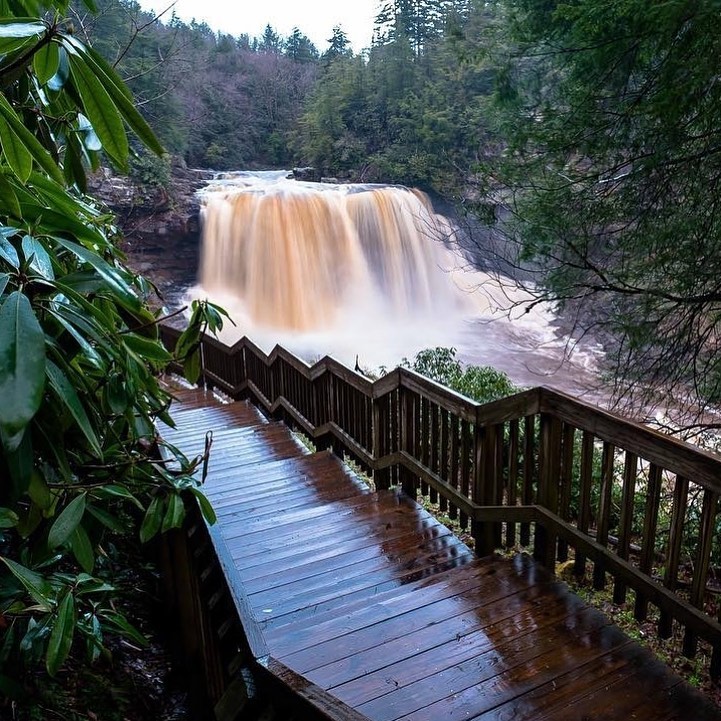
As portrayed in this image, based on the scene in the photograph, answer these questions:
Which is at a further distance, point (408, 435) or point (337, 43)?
point (337, 43)

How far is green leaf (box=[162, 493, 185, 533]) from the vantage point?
1879mm

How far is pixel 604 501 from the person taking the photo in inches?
93.2

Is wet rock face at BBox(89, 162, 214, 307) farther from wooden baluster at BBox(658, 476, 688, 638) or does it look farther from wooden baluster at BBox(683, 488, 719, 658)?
wooden baluster at BBox(683, 488, 719, 658)

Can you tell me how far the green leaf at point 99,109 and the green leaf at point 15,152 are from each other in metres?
0.14

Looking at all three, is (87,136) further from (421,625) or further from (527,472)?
(527,472)

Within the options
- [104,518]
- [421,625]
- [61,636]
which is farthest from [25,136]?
[421,625]

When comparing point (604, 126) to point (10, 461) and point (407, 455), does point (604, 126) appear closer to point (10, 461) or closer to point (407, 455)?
point (407, 455)

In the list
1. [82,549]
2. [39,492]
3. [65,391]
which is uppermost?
[65,391]

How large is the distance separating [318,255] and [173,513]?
1596 cm

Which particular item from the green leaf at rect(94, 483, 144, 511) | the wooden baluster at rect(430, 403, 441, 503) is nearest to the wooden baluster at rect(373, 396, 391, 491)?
the wooden baluster at rect(430, 403, 441, 503)

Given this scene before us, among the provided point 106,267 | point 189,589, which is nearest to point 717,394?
point 189,589

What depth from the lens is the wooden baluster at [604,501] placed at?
2.34 meters

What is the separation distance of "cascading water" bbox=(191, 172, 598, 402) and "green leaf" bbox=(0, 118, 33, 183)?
14.3 m

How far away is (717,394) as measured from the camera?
4699mm
